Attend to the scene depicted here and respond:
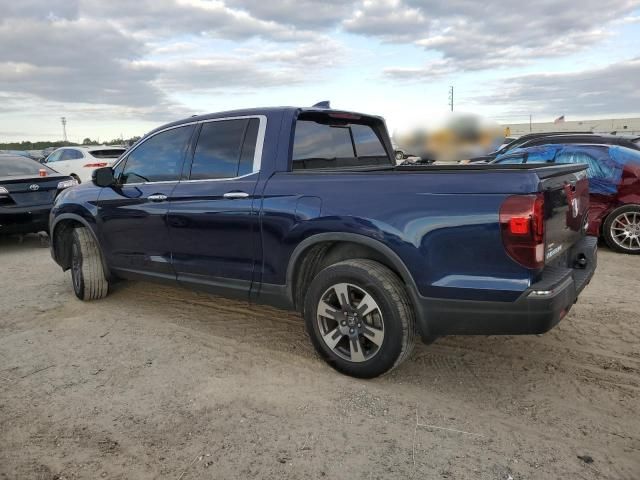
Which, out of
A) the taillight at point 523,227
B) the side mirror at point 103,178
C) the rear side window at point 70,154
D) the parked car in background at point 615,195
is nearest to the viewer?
the taillight at point 523,227

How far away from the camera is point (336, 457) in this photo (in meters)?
2.62

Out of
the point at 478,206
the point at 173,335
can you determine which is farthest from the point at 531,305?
the point at 173,335

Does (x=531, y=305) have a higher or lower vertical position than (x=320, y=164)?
lower

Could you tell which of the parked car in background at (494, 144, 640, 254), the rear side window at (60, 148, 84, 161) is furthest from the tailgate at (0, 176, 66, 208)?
the rear side window at (60, 148, 84, 161)

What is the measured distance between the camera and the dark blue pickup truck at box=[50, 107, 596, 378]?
9.16ft

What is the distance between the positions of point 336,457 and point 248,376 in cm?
109

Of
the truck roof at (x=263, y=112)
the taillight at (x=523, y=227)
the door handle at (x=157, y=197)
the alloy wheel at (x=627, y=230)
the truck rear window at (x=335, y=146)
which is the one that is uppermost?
the truck roof at (x=263, y=112)

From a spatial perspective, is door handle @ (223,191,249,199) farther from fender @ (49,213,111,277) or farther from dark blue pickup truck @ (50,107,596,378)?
fender @ (49,213,111,277)

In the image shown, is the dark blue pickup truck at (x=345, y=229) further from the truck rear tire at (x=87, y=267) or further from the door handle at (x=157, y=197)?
the truck rear tire at (x=87, y=267)

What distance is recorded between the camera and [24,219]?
7.89 m

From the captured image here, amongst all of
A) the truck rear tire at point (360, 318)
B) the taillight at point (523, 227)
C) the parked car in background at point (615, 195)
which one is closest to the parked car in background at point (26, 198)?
the truck rear tire at point (360, 318)

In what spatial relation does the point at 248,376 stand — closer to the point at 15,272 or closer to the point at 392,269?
the point at 392,269

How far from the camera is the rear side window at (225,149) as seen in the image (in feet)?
12.7

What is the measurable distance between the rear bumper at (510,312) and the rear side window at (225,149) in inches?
67.8
